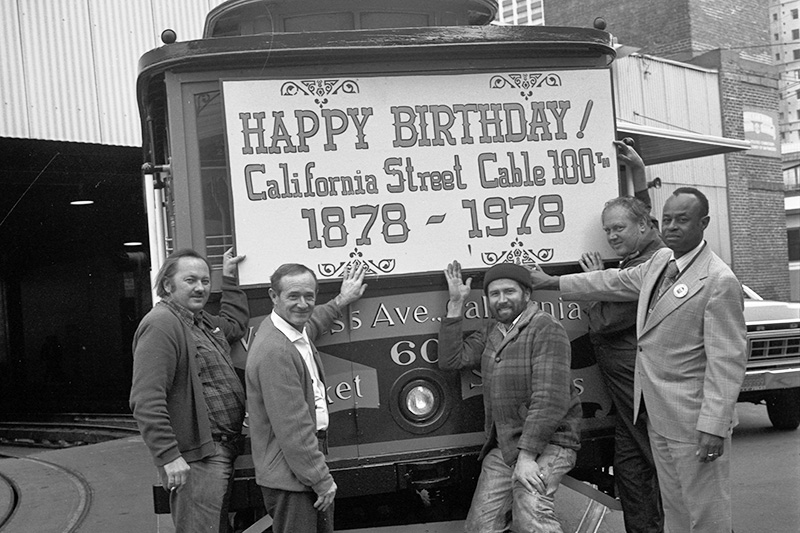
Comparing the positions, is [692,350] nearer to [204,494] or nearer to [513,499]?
[513,499]

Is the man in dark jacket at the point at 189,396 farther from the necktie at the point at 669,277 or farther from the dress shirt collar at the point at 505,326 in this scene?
the necktie at the point at 669,277

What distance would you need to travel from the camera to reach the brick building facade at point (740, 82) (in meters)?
21.1

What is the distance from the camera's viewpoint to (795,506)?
21.7 ft

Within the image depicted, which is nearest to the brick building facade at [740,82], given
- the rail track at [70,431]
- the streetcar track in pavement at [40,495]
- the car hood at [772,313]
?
the car hood at [772,313]

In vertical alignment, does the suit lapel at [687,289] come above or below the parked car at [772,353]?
above

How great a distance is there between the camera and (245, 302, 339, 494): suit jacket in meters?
3.82

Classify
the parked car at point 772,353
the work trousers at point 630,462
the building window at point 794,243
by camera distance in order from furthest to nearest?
the building window at point 794,243 < the parked car at point 772,353 < the work trousers at point 630,462

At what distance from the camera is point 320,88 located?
476 centimetres

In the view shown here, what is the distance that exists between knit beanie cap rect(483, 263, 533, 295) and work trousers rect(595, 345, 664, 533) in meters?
0.72

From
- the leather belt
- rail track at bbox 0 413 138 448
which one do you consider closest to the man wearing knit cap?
the leather belt

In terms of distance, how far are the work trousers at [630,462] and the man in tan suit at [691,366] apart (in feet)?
1.35

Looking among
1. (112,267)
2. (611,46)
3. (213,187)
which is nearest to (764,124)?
(112,267)

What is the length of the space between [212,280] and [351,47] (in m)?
1.40

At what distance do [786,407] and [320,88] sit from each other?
7.14m
